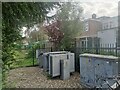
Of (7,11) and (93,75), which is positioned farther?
(93,75)

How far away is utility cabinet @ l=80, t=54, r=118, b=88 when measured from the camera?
343cm

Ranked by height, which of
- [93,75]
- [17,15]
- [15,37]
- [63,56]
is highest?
[17,15]

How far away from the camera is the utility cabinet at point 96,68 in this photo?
3434 millimetres

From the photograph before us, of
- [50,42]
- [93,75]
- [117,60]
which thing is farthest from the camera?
[50,42]

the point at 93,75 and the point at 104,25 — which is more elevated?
Answer: the point at 104,25

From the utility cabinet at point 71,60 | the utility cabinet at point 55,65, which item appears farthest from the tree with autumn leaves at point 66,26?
the utility cabinet at point 55,65

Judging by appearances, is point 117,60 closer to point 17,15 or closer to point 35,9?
point 35,9

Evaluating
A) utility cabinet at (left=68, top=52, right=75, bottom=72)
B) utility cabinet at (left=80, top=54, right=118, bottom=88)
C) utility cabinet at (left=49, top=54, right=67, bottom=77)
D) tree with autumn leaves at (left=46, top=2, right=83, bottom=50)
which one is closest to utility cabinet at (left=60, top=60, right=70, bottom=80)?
utility cabinet at (left=49, top=54, right=67, bottom=77)

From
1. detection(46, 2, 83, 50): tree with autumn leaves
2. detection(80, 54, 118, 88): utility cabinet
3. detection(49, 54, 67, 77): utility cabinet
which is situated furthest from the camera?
detection(46, 2, 83, 50): tree with autumn leaves

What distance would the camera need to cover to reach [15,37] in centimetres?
296

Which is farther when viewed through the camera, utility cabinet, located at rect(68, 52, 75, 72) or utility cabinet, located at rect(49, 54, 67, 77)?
utility cabinet, located at rect(68, 52, 75, 72)

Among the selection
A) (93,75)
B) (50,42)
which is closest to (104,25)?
Answer: (50,42)

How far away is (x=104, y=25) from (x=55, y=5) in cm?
1486

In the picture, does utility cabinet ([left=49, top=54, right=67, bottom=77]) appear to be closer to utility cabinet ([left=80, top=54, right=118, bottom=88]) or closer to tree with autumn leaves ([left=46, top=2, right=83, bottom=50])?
utility cabinet ([left=80, top=54, right=118, bottom=88])
